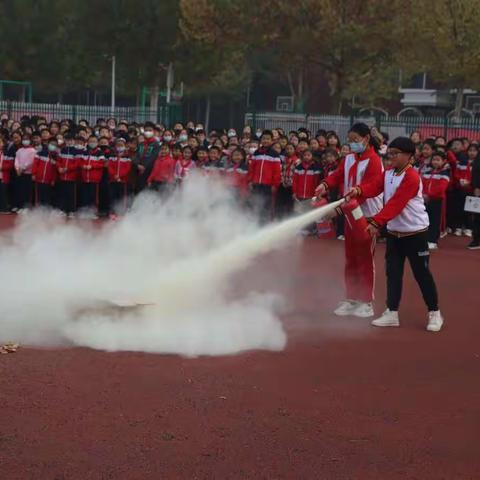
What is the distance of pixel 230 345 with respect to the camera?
7613 millimetres

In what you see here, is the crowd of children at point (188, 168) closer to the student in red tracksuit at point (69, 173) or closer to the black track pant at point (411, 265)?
the student in red tracksuit at point (69, 173)

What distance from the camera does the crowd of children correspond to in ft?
50.7

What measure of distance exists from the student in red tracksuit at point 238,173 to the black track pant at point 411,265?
6609 mm

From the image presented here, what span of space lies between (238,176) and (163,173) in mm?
1365

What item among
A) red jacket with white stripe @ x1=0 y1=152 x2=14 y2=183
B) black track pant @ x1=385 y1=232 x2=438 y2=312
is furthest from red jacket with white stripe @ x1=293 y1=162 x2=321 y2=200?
black track pant @ x1=385 y1=232 x2=438 y2=312

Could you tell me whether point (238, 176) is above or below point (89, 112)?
below

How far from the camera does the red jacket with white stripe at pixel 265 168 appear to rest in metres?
15.8

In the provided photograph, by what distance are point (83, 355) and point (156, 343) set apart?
0.69 m

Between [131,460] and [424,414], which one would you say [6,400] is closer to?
[131,460]

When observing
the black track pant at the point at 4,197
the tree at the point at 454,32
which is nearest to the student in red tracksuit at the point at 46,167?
the black track pant at the point at 4,197

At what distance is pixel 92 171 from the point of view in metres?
17.3

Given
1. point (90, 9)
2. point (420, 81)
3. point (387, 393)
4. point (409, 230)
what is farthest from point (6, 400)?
point (420, 81)

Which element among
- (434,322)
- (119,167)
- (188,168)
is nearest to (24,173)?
(119,167)

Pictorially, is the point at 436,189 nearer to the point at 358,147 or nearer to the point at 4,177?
the point at 358,147
